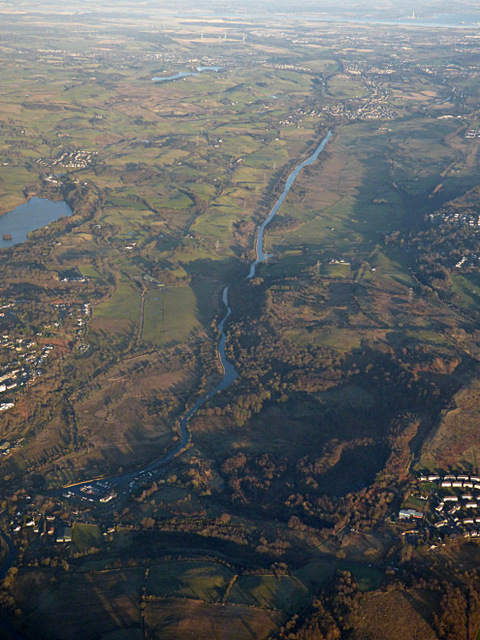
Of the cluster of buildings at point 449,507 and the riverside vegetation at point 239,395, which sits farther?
the cluster of buildings at point 449,507

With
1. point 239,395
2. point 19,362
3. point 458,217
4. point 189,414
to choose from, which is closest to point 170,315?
point 239,395

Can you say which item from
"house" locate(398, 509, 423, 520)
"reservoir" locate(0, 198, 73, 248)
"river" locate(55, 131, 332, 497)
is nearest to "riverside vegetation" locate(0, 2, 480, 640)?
"river" locate(55, 131, 332, 497)

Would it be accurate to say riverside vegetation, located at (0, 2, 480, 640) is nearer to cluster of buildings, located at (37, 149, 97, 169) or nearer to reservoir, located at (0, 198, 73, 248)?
cluster of buildings, located at (37, 149, 97, 169)

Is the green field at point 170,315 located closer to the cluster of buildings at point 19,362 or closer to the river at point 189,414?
the river at point 189,414

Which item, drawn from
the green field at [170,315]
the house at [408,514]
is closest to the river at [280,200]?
the green field at [170,315]

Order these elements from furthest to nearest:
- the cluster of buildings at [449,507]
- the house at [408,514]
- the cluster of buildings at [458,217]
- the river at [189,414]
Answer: the cluster of buildings at [458,217]
the river at [189,414]
the house at [408,514]
the cluster of buildings at [449,507]

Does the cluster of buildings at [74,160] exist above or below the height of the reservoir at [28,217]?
above
